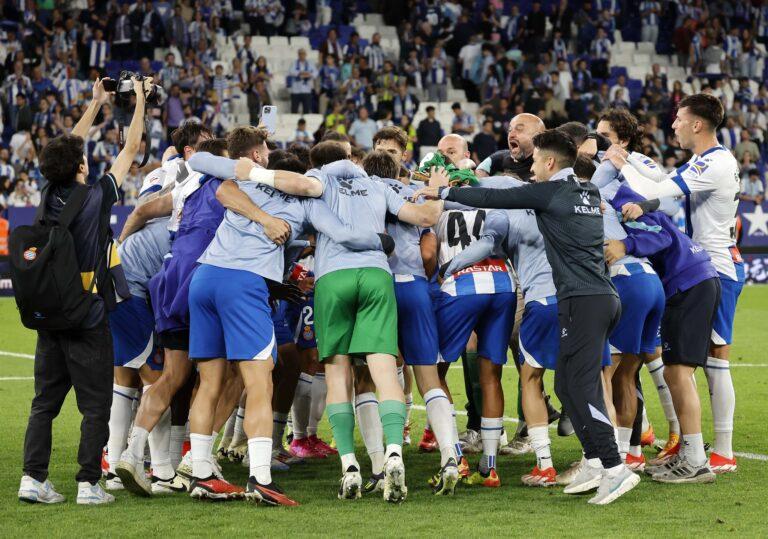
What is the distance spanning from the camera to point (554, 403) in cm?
1097

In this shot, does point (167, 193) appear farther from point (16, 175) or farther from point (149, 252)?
point (16, 175)

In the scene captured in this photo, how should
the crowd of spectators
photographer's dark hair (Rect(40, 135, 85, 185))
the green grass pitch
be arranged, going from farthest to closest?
the crowd of spectators, photographer's dark hair (Rect(40, 135, 85, 185)), the green grass pitch

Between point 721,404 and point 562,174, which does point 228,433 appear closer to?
point 562,174

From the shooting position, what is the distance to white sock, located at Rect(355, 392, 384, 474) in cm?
702

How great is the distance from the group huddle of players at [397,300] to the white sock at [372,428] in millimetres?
14

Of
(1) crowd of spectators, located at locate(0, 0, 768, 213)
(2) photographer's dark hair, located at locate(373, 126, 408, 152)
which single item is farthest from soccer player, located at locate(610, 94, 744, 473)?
(1) crowd of spectators, located at locate(0, 0, 768, 213)

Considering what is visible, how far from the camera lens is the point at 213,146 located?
295 inches

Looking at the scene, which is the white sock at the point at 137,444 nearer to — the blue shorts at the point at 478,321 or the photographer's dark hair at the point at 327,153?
the blue shorts at the point at 478,321

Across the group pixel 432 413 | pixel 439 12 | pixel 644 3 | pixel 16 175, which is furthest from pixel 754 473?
pixel 644 3

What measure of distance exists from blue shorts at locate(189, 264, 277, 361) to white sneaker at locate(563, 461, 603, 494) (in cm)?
192

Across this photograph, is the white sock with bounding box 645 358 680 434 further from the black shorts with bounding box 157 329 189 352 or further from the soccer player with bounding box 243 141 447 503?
the black shorts with bounding box 157 329 189 352

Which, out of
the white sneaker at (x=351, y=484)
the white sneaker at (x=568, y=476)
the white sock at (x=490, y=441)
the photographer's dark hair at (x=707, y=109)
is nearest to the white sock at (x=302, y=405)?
the white sock at (x=490, y=441)

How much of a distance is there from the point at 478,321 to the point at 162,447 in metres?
2.17

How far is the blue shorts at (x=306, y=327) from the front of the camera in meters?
8.09
